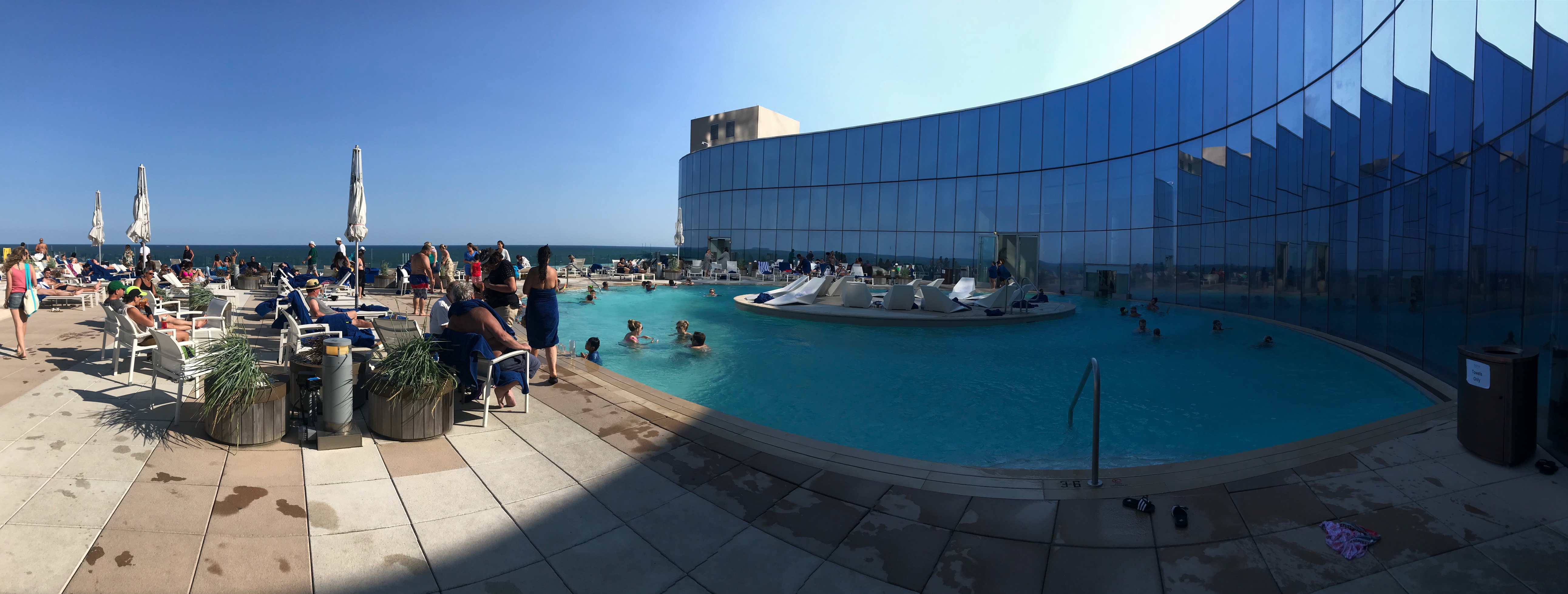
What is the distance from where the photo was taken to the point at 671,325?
1427cm

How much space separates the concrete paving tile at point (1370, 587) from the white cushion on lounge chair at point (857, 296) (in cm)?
1368

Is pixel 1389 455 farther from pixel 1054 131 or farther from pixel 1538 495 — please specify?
pixel 1054 131

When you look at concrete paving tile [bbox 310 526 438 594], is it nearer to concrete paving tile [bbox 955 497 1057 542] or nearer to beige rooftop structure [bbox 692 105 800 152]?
concrete paving tile [bbox 955 497 1057 542]

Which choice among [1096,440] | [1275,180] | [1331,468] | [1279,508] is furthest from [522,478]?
[1275,180]

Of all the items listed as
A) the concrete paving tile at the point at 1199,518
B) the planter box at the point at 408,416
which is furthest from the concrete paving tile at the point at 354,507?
the concrete paving tile at the point at 1199,518

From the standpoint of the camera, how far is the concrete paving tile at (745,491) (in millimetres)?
4008

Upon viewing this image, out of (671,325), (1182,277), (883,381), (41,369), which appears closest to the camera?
(41,369)

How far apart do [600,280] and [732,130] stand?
2980 centimetres

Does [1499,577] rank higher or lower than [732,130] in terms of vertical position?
lower

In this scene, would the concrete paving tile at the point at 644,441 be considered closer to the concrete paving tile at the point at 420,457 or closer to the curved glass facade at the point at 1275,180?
the concrete paving tile at the point at 420,457

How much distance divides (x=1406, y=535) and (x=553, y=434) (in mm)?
5477

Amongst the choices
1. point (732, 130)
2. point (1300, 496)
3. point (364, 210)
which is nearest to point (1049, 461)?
point (1300, 496)

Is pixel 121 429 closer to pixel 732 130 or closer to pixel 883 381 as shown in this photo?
pixel 883 381

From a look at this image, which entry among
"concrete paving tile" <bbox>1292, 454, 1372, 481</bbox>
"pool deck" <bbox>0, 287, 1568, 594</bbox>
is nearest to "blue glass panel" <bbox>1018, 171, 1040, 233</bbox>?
"pool deck" <bbox>0, 287, 1568, 594</bbox>
